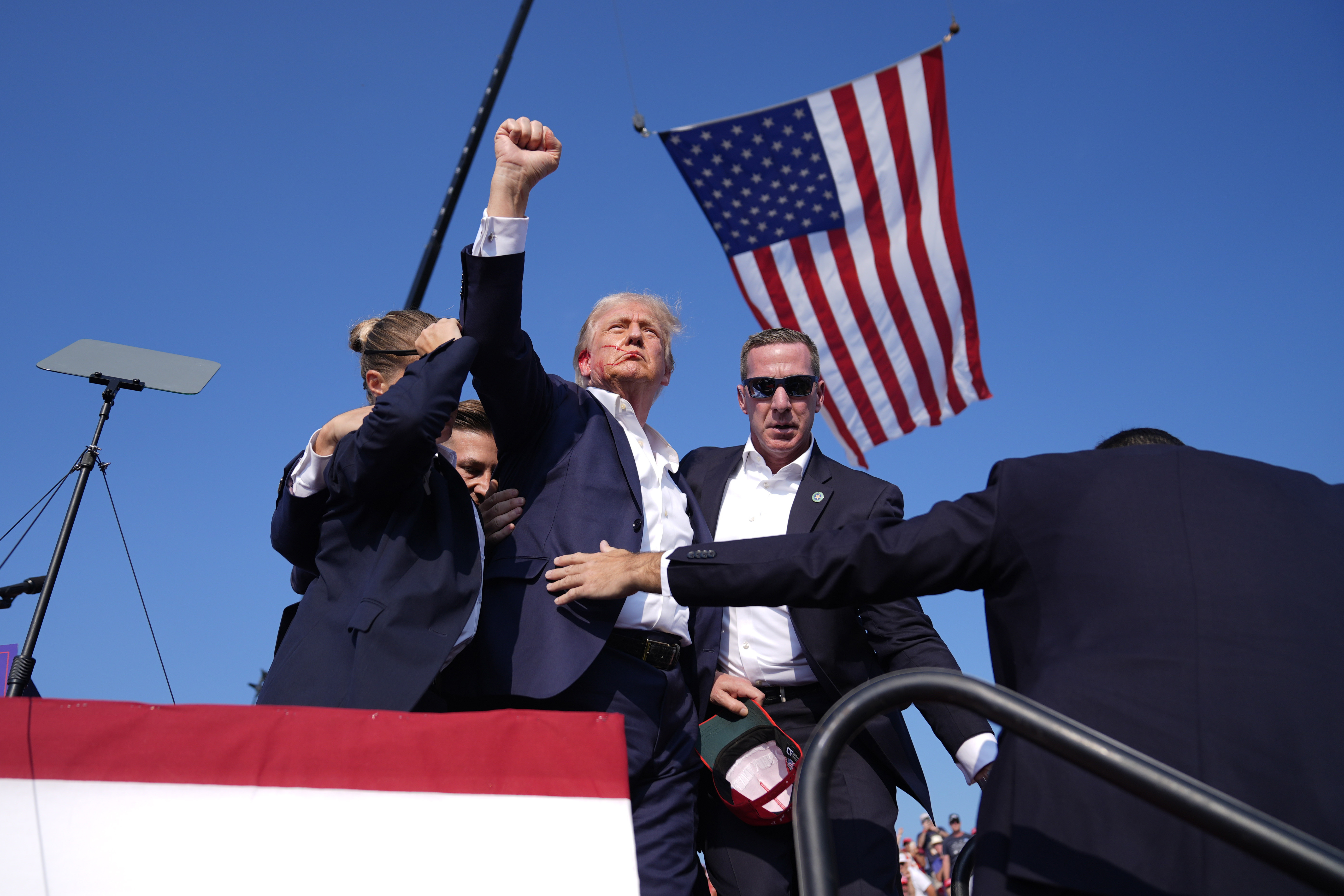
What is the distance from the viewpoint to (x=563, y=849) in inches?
74.8

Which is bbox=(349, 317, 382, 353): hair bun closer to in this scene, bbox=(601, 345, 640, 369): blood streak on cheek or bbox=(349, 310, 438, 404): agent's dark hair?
bbox=(349, 310, 438, 404): agent's dark hair

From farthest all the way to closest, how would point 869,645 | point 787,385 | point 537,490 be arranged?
point 787,385 → point 869,645 → point 537,490

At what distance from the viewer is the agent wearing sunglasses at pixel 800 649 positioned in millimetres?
3084

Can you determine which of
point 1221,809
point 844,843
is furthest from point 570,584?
point 1221,809

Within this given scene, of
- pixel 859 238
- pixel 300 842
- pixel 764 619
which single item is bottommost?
pixel 300 842

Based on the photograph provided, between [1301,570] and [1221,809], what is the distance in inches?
24.8

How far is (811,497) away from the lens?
3771 mm

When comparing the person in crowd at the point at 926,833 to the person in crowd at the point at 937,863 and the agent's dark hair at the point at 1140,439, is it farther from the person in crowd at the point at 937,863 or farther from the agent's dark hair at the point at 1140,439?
the agent's dark hair at the point at 1140,439

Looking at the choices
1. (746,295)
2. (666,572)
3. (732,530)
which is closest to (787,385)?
(732,530)

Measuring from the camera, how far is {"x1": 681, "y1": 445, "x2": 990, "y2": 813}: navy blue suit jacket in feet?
10.6

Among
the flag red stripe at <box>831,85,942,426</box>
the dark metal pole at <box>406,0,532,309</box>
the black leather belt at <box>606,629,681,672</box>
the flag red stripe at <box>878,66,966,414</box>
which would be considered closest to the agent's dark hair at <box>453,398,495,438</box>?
the black leather belt at <box>606,629,681,672</box>

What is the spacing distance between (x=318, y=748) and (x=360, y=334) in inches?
69.0

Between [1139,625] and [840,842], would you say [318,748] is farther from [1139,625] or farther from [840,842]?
[840,842]

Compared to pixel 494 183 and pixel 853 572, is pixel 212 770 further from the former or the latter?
pixel 494 183
